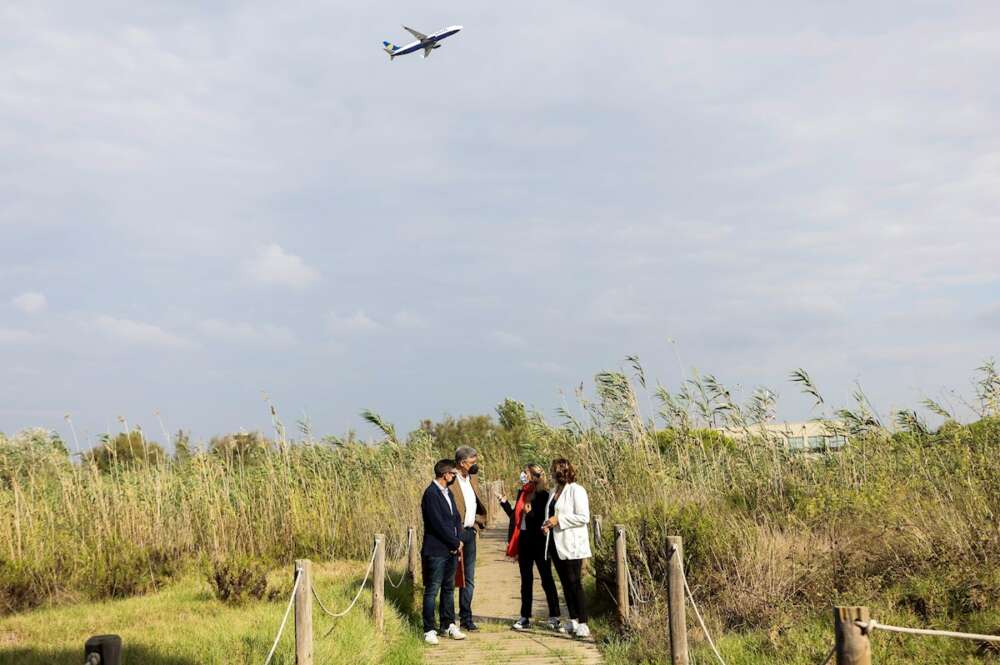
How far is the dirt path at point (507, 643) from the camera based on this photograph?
27.0 feet

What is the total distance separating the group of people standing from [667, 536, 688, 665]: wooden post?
188cm

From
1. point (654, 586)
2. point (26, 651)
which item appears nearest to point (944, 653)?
point (654, 586)

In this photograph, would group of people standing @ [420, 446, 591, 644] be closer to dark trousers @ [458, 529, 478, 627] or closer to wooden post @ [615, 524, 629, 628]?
dark trousers @ [458, 529, 478, 627]

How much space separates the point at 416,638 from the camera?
9.20 m

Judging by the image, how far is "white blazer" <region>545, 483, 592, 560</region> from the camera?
8.99 metres

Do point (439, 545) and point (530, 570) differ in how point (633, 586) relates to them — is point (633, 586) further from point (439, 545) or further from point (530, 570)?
point (439, 545)

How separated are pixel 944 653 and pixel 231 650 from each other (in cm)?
564

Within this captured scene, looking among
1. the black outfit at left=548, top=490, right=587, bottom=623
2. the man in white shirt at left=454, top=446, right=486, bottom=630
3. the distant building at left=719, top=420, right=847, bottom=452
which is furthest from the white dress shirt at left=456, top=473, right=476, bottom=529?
the distant building at left=719, top=420, right=847, bottom=452

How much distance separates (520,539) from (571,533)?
974mm

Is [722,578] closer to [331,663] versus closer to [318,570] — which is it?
[331,663]

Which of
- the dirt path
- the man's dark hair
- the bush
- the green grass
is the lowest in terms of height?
the dirt path

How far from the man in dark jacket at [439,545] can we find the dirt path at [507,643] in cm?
26

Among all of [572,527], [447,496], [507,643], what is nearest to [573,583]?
[572,527]

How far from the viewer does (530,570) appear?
984cm
